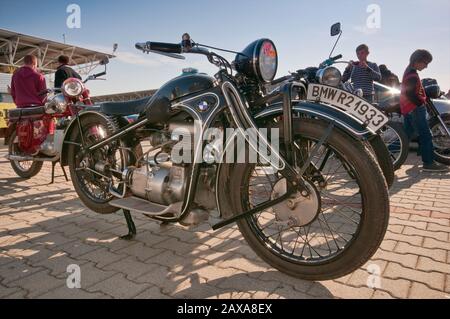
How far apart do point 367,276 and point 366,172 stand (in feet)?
2.65

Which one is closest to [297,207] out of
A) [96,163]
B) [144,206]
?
[144,206]

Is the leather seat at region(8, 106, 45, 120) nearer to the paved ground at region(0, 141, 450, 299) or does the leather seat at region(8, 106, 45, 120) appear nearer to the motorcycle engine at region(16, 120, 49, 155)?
the motorcycle engine at region(16, 120, 49, 155)

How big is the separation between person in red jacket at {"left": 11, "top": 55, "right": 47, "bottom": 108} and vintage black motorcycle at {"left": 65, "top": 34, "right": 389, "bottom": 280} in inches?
156

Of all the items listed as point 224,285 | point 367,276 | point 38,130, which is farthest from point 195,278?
point 38,130

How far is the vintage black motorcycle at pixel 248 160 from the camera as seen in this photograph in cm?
184

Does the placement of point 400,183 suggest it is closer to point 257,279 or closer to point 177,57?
point 257,279

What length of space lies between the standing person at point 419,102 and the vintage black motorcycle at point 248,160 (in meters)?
3.63

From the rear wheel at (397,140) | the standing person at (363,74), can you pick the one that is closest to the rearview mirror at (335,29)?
the rear wheel at (397,140)

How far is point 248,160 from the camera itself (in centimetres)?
210

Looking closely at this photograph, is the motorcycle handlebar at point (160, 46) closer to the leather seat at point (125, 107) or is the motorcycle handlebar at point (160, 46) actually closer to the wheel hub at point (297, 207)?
the leather seat at point (125, 107)

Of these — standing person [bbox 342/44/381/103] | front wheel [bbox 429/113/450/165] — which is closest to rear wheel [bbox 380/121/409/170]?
front wheel [bbox 429/113/450/165]

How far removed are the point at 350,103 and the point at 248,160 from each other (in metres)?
0.73

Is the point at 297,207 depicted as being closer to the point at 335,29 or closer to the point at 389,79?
the point at 335,29
